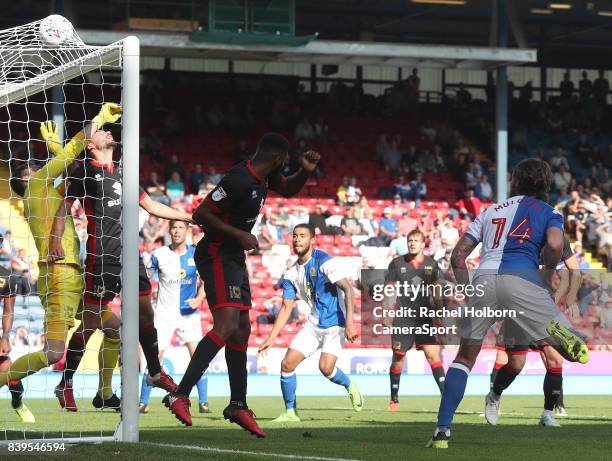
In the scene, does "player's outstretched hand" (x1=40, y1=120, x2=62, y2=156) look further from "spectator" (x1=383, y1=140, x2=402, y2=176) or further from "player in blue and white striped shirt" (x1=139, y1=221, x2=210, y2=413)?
"spectator" (x1=383, y1=140, x2=402, y2=176)

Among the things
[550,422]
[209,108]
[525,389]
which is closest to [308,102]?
[209,108]

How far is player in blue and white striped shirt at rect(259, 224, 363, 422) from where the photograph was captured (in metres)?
12.3

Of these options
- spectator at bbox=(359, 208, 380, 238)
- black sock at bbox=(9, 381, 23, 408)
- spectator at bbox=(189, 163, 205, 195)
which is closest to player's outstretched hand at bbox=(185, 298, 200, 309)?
black sock at bbox=(9, 381, 23, 408)

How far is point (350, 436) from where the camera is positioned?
9305mm

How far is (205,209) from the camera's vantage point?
8.35 metres

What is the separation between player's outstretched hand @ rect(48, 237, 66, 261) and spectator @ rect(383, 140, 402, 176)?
21300mm

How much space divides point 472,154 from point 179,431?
23.6 meters

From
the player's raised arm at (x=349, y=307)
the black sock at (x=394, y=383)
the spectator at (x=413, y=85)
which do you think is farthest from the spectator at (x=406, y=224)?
the player's raised arm at (x=349, y=307)

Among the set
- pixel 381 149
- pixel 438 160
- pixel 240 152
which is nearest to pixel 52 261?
pixel 240 152

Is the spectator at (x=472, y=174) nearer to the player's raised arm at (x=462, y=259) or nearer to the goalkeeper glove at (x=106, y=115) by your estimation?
the goalkeeper glove at (x=106, y=115)

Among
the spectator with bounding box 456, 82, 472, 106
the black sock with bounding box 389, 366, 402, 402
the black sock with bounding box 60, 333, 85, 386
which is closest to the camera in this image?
the black sock with bounding box 60, 333, 85, 386

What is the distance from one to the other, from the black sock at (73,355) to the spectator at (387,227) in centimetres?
1558

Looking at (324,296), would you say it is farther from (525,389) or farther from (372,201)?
(372,201)

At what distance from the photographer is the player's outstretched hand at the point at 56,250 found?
31.0ft
